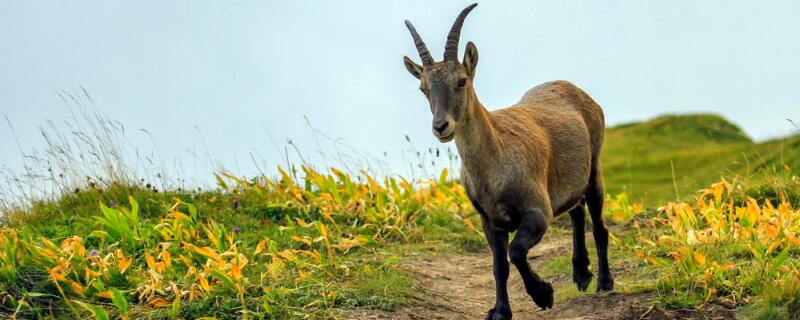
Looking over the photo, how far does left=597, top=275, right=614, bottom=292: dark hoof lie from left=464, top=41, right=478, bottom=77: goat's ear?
7.54ft

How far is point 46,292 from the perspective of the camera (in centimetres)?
802

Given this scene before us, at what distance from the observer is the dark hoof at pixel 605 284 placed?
8.12 meters

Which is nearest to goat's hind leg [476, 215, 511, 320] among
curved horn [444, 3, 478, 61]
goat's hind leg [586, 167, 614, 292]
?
curved horn [444, 3, 478, 61]

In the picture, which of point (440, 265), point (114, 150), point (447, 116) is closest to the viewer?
point (447, 116)

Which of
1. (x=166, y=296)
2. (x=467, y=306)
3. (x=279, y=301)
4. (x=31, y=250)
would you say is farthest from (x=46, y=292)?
(x=467, y=306)

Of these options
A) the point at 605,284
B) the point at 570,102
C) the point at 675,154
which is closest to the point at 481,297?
the point at 605,284

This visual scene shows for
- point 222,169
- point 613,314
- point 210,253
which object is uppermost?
point 222,169

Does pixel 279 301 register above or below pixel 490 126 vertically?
below

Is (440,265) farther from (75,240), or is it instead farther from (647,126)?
(647,126)

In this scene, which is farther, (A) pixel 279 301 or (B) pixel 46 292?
(B) pixel 46 292

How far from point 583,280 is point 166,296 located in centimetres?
346

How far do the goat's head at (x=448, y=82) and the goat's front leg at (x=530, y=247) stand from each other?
2.76 feet

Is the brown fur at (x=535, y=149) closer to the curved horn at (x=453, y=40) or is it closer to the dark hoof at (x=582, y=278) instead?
the curved horn at (x=453, y=40)

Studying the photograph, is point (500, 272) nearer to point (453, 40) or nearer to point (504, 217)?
point (504, 217)
